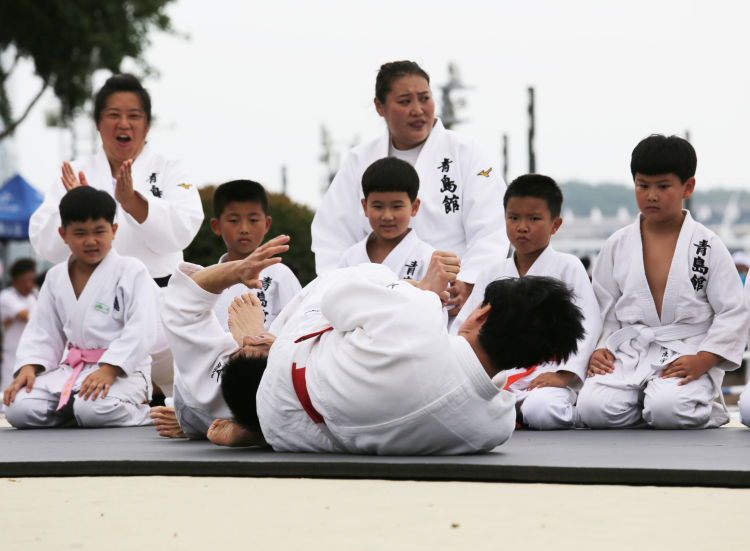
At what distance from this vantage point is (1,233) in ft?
48.3

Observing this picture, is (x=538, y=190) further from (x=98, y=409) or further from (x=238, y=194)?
(x=98, y=409)

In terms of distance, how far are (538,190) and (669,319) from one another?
100 cm

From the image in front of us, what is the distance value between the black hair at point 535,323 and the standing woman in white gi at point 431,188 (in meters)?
2.51

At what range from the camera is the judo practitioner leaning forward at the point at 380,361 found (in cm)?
380

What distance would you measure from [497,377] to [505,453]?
0.96 feet

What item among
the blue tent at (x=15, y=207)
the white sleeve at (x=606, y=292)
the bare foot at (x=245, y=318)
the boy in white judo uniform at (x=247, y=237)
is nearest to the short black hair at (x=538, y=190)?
the white sleeve at (x=606, y=292)

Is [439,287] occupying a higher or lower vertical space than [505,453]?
higher

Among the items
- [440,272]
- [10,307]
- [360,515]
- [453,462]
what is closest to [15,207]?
[10,307]

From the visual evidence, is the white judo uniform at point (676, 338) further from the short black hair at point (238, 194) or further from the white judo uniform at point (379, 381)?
the short black hair at point (238, 194)

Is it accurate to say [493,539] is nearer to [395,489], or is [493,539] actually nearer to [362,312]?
[395,489]

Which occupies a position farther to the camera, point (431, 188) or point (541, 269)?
point (431, 188)

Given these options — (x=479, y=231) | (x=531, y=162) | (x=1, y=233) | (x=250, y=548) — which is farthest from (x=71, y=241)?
(x=531, y=162)

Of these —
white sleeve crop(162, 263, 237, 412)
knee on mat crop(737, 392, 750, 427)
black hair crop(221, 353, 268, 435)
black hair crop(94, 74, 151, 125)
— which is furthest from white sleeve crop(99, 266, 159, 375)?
knee on mat crop(737, 392, 750, 427)

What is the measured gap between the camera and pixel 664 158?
593 cm
